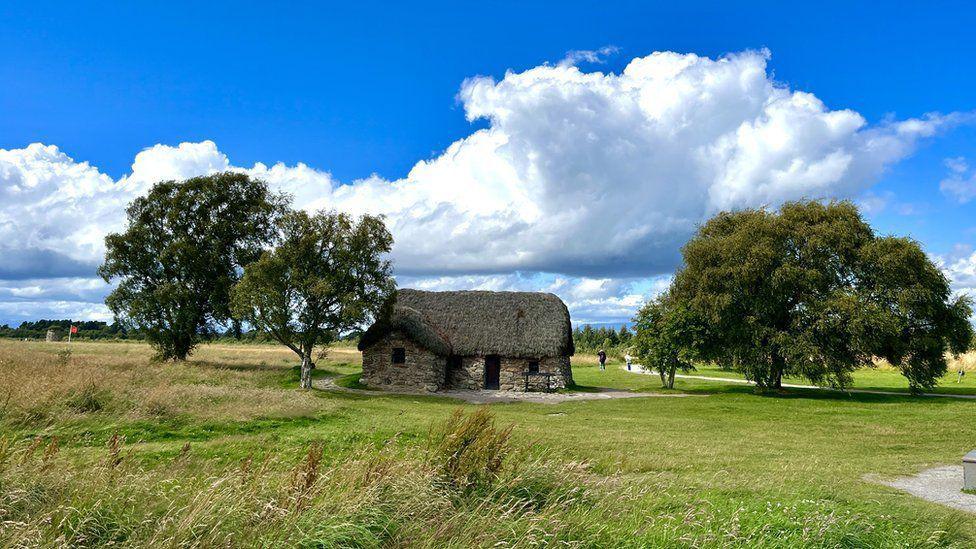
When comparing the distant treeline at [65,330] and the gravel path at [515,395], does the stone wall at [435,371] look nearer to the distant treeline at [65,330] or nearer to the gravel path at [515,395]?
the gravel path at [515,395]

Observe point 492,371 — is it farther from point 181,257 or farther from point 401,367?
point 181,257

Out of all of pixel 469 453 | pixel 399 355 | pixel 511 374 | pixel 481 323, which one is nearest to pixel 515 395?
pixel 511 374

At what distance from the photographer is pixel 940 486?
39.8ft

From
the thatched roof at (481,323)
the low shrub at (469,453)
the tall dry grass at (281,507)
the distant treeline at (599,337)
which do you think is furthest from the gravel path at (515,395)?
the distant treeline at (599,337)

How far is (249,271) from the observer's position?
3097 cm

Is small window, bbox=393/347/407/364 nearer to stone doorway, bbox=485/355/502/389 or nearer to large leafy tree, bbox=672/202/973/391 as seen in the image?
stone doorway, bbox=485/355/502/389

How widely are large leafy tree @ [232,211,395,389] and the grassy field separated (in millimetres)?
12154

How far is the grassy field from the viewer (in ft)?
21.4

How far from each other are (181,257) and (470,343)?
18.2 m

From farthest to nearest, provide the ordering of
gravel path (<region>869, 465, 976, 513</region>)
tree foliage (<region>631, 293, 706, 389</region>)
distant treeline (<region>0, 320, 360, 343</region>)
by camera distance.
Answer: distant treeline (<region>0, 320, 360, 343</region>)
tree foliage (<region>631, 293, 706, 389</region>)
gravel path (<region>869, 465, 976, 513</region>)

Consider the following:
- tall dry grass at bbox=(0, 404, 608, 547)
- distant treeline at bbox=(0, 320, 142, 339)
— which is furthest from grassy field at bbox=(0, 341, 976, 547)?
distant treeline at bbox=(0, 320, 142, 339)

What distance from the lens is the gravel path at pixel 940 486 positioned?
1077cm

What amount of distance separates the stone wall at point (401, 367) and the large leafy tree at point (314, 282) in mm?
4009

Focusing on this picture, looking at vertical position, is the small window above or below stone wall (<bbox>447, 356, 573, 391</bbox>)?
above
